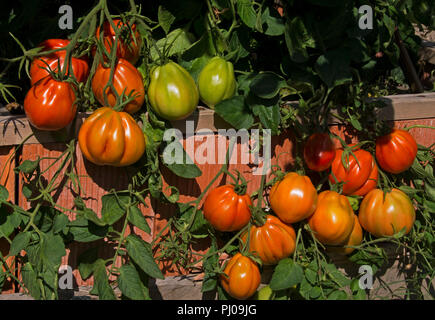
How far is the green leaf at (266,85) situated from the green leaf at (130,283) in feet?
1.57

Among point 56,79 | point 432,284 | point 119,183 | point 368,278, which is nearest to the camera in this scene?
point 56,79

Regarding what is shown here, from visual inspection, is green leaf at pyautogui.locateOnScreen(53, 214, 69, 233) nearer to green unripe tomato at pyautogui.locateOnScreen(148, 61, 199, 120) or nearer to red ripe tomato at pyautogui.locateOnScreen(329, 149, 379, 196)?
green unripe tomato at pyautogui.locateOnScreen(148, 61, 199, 120)

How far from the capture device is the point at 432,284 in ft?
4.60

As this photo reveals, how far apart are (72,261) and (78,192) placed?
0.17 m

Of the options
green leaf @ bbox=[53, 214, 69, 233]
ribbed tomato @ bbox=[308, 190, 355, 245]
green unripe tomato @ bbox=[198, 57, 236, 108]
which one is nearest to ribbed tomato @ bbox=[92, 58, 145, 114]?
green unripe tomato @ bbox=[198, 57, 236, 108]

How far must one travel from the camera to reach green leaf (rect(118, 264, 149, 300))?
108 cm

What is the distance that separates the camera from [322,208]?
1.19 metres

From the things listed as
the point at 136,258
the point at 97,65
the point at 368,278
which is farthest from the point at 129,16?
the point at 368,278

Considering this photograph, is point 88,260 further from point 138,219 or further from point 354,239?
point 354,239

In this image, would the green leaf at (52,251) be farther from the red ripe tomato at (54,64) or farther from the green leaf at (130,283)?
the red ripe tomato at (54,64)

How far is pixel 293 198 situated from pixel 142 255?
14.1 inches

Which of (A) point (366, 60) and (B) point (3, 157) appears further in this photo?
(A) point (366, 60)

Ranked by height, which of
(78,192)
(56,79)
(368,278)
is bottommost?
(368,278)

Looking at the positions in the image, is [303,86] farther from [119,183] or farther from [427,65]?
[427,65]
